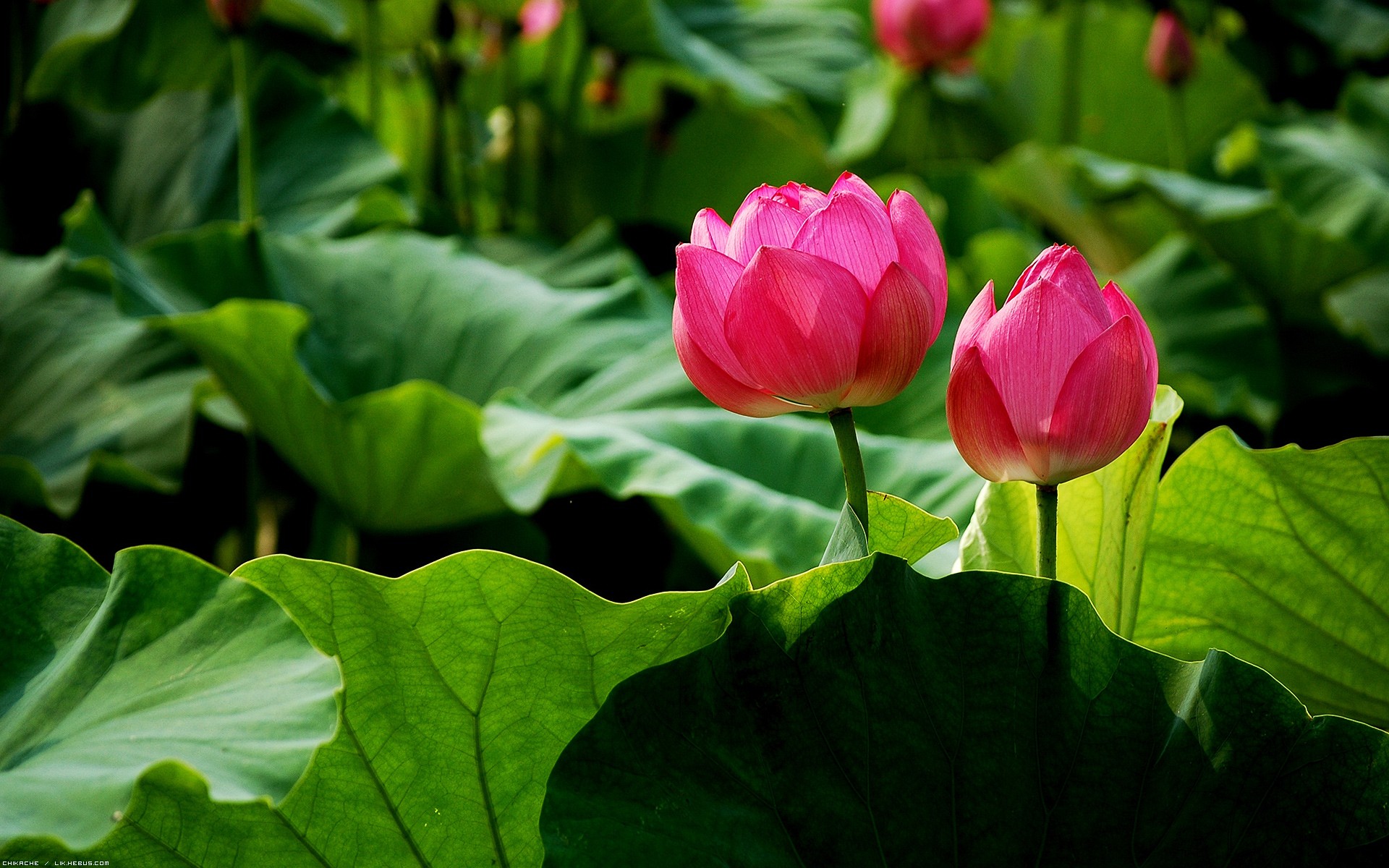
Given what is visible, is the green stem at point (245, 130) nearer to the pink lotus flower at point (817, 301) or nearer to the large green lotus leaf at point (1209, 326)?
the pink lotus flower at point (817, 301)

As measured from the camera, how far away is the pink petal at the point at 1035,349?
0.43 meters

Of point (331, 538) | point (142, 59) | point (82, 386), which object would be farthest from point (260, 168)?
point (331, 538)

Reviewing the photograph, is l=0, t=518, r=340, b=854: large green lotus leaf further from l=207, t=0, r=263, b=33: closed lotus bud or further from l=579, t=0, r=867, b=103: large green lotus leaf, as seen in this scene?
l=579, t=0, r=867, b=103: large green lotus leaf

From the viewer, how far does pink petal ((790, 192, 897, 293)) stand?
1.48ft

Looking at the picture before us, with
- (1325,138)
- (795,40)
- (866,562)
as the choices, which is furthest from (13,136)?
(1325,138)

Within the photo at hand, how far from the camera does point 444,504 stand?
1.20 meters

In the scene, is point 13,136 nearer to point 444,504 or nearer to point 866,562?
point 444,504

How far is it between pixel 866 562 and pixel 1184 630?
0.26 metres

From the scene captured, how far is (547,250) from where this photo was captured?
1667 mm

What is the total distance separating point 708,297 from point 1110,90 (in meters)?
2.26

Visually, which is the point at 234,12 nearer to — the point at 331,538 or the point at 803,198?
the point at 331,538

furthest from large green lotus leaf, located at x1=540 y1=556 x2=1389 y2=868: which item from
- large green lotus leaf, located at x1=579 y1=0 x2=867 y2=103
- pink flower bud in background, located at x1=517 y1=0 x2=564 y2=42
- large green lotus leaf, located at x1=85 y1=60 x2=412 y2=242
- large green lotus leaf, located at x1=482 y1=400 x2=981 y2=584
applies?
pink flower bud in background, located at x1=517 y1=0 x2=564 y2=42

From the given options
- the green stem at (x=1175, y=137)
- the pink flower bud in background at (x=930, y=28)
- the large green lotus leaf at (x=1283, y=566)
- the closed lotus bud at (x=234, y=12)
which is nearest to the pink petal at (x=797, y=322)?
the large green lotus leaf at (x=1283, y=566)

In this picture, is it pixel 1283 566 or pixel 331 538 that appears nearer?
pixel 1283 566
